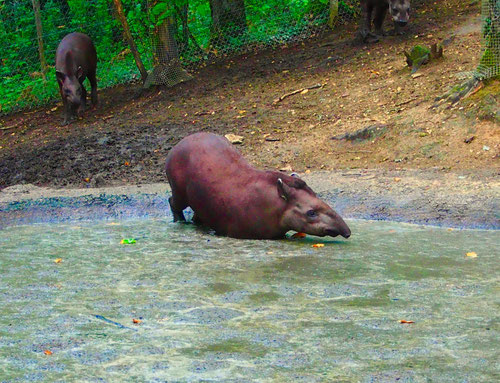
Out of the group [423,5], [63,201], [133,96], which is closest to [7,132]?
[133,96]

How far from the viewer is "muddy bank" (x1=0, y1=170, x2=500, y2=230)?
7551 mm

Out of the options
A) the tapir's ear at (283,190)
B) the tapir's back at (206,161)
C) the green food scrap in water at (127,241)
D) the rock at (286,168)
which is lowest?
the rock at (286,168)

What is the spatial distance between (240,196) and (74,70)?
8.05 metres

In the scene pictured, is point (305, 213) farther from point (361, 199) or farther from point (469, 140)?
point (469, 140)

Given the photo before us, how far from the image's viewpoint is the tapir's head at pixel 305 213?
692cm

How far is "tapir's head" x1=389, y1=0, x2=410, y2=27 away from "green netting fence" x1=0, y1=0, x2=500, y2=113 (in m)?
2.19

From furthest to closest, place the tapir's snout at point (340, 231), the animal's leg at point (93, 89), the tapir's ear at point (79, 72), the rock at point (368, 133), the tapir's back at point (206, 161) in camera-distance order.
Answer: the animal's leg at point (93, 89) < the tapir's ear at point (79, 72) < the rock at point (368, 133) < the tapir's back at point (206, 161) < the tapir's snout at point (340, 231)

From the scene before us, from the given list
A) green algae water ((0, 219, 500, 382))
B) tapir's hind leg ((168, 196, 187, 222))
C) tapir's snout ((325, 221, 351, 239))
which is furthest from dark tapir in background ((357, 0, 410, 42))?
tapir's snout ((325, 221, 351, 239))

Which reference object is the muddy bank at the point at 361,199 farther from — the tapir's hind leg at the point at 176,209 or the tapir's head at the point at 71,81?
the tapir's head at the point at 71,81

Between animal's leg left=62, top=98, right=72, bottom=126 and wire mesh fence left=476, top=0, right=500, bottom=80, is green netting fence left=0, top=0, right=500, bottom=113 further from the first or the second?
wire mesh fence left=476, top=0, right=500, bottom=80

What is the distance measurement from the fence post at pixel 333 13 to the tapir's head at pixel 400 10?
83.3 inches

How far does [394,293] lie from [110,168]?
6038 millimetres

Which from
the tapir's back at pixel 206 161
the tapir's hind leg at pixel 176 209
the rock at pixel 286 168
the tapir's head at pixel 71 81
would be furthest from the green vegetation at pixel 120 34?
the tapir's back at pixel 206 161

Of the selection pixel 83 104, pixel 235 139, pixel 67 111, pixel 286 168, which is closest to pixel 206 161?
pixel 286 168
